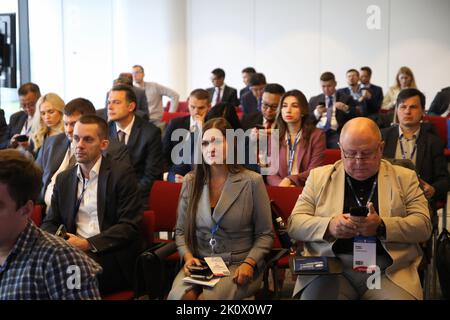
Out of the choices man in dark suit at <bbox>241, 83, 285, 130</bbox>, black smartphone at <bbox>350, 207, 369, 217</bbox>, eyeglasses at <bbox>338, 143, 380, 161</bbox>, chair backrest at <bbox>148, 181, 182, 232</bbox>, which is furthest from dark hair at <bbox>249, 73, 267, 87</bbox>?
black smartphone at <bbox>350, 207, 369, 217</bbox>

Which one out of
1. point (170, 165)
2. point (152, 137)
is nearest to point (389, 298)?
→ point (152, 137)

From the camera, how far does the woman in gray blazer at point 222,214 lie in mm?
3473

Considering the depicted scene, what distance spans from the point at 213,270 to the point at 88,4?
9659 millimetres

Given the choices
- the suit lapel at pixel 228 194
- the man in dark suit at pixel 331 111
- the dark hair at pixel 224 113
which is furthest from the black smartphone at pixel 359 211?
the man in dark suit at pixel 331 111

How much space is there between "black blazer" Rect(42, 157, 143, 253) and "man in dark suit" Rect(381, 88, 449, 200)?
216 cm

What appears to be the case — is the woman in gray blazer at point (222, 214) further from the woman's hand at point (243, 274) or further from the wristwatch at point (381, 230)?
the wristwatch at point (381, 230)

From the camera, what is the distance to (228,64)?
43.9ft

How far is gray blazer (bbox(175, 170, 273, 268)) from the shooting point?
11.4ft

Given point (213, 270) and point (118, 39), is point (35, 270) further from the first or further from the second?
point (118, 39)

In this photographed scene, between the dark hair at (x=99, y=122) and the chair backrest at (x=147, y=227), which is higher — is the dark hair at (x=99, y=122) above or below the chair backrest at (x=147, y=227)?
above

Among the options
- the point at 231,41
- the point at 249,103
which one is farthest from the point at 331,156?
the point at 231,41

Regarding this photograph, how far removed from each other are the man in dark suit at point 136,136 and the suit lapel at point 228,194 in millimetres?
1643

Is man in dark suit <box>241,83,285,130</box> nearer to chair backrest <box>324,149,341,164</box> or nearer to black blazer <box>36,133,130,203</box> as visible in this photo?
chair backrest <box>324,149,341,164</box>

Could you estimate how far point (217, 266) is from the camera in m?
3.37
